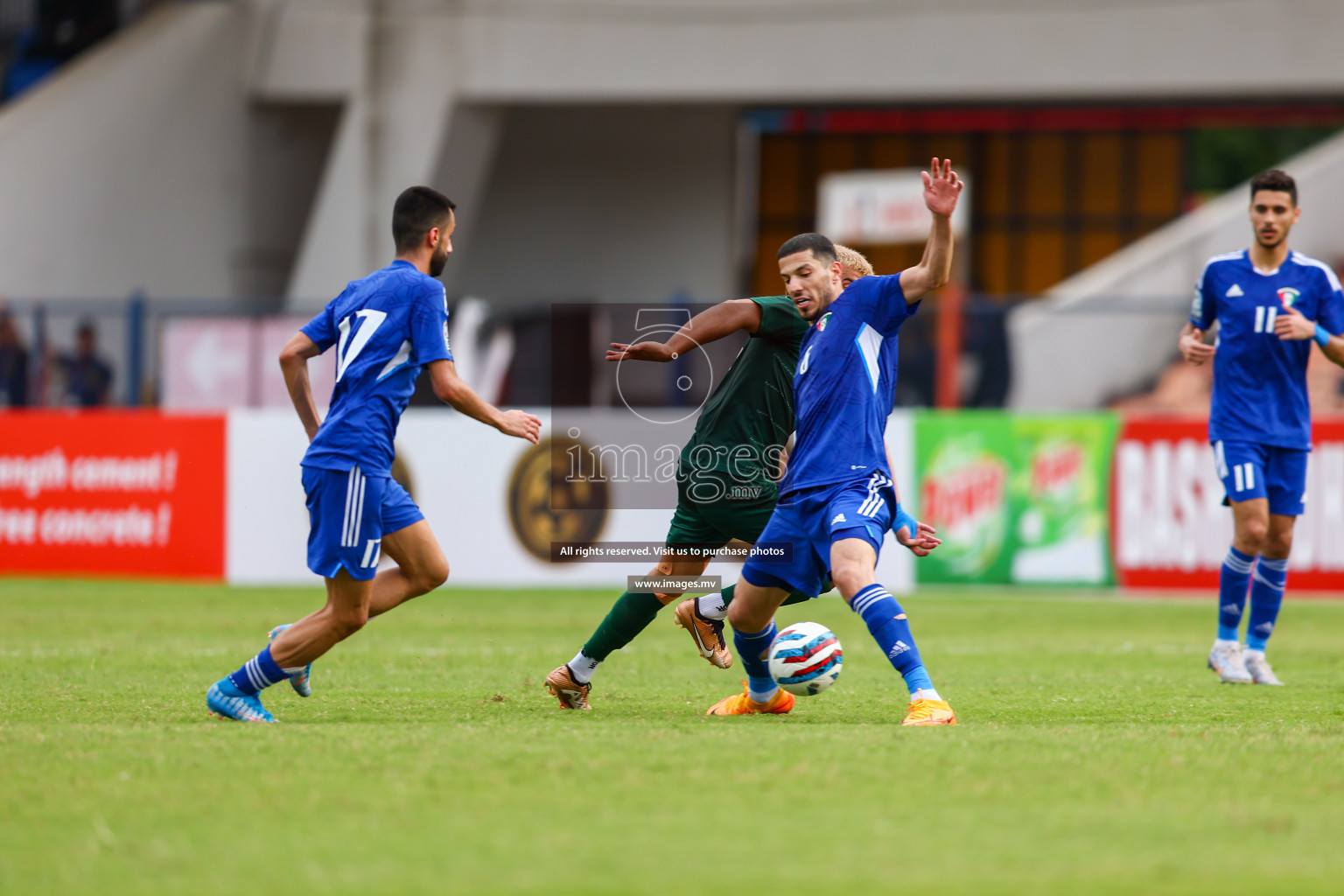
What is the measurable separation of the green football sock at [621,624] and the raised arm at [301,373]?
1.45 metres

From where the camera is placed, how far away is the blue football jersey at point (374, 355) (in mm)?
5828

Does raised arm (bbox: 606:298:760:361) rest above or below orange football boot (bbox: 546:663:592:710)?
above

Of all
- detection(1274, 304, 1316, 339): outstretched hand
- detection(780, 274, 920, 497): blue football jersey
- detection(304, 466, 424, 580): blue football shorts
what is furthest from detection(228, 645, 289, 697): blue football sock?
detection(1274, 304, 1316, 339): outstretched hand

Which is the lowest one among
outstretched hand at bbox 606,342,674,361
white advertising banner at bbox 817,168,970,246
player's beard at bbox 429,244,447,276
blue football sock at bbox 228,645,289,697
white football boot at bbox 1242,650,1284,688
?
white football boot at bbox 1242,650,1284,688

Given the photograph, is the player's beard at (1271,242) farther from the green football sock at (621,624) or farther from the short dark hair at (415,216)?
the short dark hair at (415,216)

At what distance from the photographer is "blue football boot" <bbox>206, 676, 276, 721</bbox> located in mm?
5934

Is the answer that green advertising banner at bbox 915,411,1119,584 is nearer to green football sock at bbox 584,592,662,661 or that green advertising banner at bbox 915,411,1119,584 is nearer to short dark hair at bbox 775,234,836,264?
green football sock at bbox 584,592,662,661

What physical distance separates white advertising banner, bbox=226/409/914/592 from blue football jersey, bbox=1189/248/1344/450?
6254mm

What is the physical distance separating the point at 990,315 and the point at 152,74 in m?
13.0

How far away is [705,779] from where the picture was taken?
15.5ft

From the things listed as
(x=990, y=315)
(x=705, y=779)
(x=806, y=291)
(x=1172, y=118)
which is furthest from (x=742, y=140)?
(x=705, y=779)

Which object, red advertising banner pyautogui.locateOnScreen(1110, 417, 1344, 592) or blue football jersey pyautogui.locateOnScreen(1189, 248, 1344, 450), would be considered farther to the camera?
red advertising banner pyautogui.locateOnScreen(1110, 417, 1344, 592)

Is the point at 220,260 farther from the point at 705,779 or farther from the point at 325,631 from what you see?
the point at 705,779

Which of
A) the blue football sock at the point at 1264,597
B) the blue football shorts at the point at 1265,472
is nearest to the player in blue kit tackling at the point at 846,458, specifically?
the blue football shorts at the point at 1265,472
